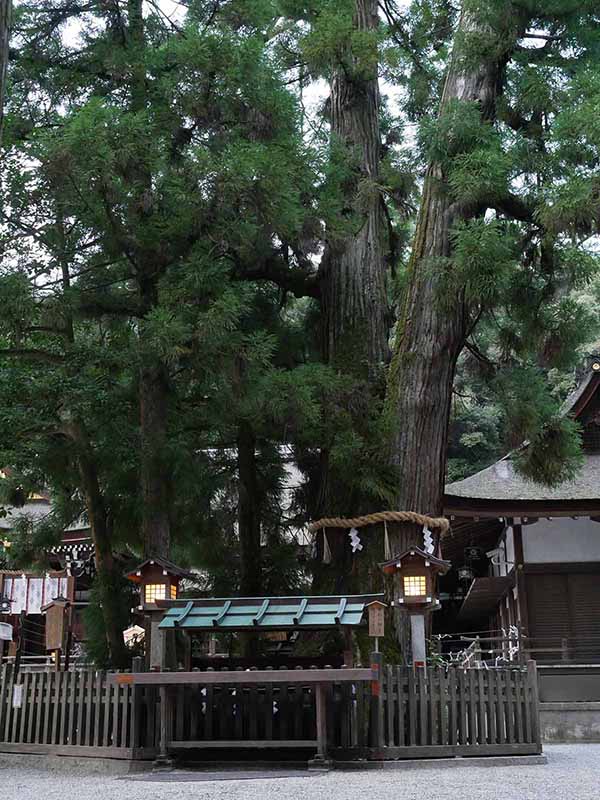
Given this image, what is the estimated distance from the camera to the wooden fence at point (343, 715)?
661 centimetres

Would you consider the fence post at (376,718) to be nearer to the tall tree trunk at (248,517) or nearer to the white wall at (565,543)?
the tall tree trunk at (248,517)

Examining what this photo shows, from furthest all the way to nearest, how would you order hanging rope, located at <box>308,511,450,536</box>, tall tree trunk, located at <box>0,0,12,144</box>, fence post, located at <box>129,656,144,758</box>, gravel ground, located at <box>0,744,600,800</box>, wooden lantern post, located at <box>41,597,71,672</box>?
wooden lantern post, located at <box>41,597,71,672</box>, hanging rope, located at <box>308,511,450,536</box>, fence post, located at <box>129,656,144,758</box>, gravel ground, located at <box>0,744,600,800</box>, tall tree trunk, located at <box>0,0,12,144</box>

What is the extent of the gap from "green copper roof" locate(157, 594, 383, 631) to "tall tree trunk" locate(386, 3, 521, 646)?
6.03 ft

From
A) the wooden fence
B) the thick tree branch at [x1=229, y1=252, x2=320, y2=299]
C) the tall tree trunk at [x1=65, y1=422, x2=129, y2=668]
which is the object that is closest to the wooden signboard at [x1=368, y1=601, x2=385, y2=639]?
the wooden fence

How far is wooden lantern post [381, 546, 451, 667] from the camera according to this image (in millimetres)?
7086

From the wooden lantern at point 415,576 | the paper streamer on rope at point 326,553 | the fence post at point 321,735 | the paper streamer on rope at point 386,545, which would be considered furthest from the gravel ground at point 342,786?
the paper streamer on rope at point 326,553

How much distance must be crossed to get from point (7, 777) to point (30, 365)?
3728 mm

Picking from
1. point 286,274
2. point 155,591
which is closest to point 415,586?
point 155,591

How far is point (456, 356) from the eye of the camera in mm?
9266

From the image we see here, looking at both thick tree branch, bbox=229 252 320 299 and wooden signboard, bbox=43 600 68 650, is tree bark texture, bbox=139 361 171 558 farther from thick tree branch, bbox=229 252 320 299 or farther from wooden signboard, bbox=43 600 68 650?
thick tree branch, bbox=229 252 320 299

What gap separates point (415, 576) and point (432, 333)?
3.00 m

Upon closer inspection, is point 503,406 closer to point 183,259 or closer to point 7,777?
point 183,259

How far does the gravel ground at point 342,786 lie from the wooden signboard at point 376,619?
1.03 m

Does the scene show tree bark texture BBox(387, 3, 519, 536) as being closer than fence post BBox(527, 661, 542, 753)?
No
